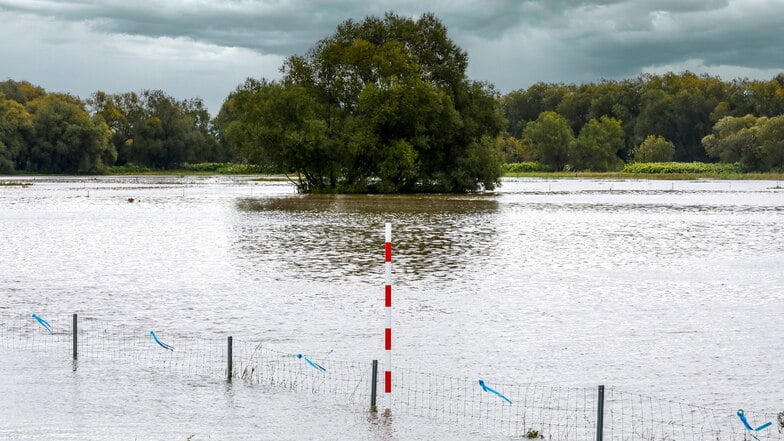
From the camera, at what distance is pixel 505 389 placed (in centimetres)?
1473

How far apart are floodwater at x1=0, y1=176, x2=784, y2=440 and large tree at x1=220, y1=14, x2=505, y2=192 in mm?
37712

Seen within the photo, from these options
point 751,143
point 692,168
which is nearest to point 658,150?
point 692,168

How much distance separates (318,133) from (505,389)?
250 ft

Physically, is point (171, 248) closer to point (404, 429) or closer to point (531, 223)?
point (531, 223)

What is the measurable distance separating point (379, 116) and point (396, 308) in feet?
221

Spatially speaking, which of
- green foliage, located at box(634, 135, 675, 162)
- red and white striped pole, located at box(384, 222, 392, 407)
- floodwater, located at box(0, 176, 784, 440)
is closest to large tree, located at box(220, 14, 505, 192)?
floodwater, located at box(0, 176, 784, 440)

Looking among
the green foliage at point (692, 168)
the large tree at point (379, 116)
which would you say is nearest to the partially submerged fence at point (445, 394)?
the large tree at point (379, 116)

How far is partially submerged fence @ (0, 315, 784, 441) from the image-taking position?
1247cm

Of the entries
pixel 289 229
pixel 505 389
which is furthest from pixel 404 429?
pixel 289 229

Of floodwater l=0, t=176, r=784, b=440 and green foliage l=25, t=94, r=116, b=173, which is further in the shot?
green foliage l=25, t=94, r=116, b=173

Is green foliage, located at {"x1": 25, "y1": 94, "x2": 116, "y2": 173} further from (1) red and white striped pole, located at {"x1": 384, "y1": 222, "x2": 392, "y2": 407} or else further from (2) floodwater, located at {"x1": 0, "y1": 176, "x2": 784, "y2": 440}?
(1) red and white striped pole, located at {"x1": 384, "y1": 222, "x2": 392, "y2": 407}

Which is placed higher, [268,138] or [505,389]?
[268,138]

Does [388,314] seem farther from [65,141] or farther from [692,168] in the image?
[692,168]

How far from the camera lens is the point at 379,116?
293 ft
